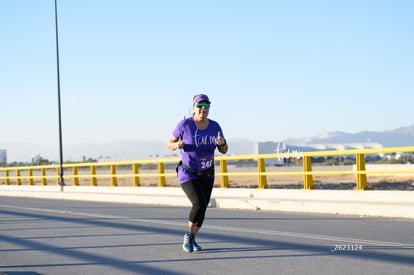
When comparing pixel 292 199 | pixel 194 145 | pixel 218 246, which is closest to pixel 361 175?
pixel 292 199

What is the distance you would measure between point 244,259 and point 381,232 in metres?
3.17

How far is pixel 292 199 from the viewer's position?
15391mm

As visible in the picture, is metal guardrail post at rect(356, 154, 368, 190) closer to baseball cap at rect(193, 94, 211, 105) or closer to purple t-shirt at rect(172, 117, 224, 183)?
purple t-shirt at rect(172, 117, 224, 183)

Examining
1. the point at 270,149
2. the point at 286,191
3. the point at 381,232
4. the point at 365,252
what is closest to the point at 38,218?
the point at 286,191

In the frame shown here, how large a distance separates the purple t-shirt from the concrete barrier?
5.36 meters

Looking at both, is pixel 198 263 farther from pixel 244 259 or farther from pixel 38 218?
pixel 38 218

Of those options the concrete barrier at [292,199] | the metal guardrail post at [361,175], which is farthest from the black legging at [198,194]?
the metal guardrail post at [361,175]

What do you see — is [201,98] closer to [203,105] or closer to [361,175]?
[203,105]

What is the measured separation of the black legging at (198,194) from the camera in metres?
8.08

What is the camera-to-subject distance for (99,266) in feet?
24.6

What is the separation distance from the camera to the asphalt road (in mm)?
7137

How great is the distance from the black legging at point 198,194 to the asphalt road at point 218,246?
0.46 m

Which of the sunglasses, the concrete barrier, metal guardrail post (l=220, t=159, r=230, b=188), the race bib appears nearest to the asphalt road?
the concrete barrier

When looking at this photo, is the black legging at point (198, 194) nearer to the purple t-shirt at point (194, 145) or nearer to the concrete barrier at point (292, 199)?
the purple t-shirt at point (194, 145)
